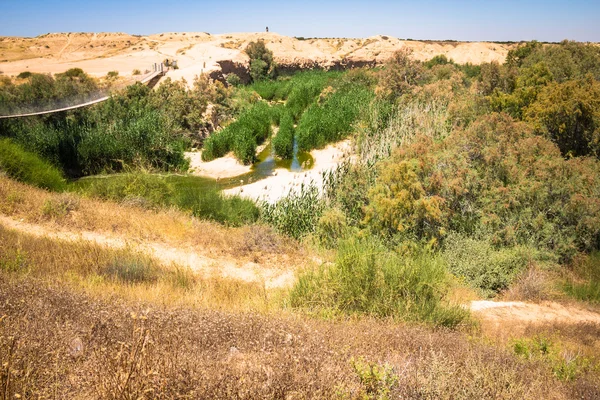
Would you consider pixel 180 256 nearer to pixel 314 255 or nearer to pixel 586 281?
pixel 314 255

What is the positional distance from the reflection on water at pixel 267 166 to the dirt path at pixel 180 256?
29.5 feet

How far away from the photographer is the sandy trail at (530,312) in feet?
24.5

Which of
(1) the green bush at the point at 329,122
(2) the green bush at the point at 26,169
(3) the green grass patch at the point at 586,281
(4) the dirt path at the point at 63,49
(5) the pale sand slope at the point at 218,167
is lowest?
(3) the green grass patch at the point at 586,281

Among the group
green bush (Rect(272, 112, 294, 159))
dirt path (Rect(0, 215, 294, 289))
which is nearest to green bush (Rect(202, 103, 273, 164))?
green bush (Rect(272, 112, 294, 159))

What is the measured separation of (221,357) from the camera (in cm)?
350

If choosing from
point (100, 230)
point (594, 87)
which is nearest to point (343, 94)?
point (594, 87)

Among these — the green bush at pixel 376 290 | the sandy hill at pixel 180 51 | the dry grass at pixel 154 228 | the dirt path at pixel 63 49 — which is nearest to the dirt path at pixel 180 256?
the dry grass at pixel 154 228

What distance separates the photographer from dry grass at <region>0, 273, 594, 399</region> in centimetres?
289

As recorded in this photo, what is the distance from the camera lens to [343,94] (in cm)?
2998

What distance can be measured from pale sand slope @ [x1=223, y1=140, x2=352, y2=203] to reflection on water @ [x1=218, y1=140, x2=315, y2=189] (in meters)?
0.40

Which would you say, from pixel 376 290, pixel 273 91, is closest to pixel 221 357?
pixel 376 290

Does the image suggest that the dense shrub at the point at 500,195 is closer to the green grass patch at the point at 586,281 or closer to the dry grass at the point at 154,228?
the green grass patch at the point at 586,281

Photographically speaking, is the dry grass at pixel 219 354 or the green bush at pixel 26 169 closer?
the dry grass at pixel 219 354

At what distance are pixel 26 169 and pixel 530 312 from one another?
1482cm
